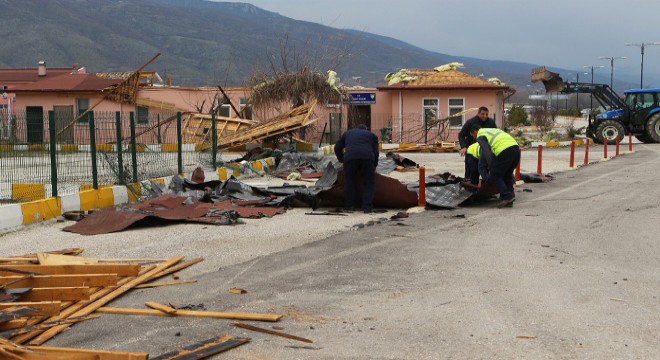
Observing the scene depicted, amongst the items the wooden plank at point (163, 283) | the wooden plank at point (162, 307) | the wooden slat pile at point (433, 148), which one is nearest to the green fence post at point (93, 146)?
the wooden plank at point (163, 283)

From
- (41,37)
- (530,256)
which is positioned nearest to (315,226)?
(530,256)

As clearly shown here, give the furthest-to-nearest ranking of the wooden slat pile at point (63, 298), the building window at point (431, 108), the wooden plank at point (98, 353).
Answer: the building window at point (431, 108)
the wooden slat pile at point (63, 298)
the wooden plank at point (98, 353)

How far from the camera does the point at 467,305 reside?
22.6 feet

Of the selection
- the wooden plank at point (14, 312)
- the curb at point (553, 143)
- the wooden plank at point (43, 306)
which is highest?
the wooden plank at point (14, 312)

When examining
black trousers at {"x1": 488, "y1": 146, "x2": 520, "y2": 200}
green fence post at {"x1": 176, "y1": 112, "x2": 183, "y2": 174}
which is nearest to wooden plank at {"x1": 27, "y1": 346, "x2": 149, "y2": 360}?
black trousers at {"x1": 488, "y1": 146, "x2": 520, "y2": 200}

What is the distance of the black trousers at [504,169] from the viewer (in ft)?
45.1

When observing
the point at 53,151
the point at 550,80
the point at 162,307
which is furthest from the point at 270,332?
the point at 550,80

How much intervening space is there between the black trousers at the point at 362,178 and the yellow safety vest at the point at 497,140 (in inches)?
80.0

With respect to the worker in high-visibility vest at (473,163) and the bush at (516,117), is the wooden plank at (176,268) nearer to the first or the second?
the worker in high-visibility vest at (473,163)

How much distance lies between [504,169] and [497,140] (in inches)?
19.8

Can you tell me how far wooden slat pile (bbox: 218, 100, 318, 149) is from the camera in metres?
27.5

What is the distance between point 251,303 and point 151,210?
6.09 metres

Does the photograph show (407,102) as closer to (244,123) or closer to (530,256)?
(244,123)

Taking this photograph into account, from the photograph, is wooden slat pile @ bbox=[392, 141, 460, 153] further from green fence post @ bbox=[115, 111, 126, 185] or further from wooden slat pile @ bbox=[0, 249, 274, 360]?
wooden slat pile @ bbox=[0, 249, 274, 360]
